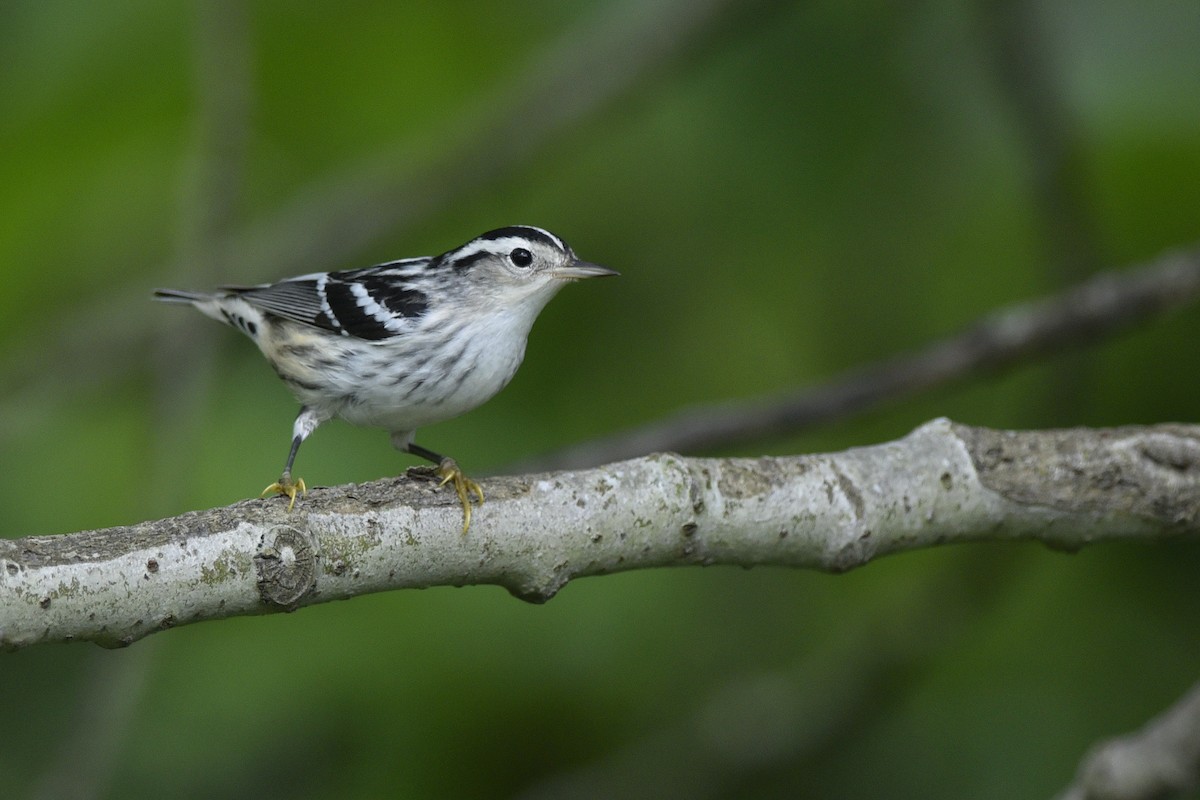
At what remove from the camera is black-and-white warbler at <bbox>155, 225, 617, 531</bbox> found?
13.6 ft

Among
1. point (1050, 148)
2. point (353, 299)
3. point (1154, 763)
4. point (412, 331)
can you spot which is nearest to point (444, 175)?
point (353, 299)

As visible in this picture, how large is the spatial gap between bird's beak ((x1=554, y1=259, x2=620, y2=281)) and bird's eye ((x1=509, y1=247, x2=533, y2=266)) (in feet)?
0.36

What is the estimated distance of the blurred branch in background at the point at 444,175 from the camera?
19.3 ft

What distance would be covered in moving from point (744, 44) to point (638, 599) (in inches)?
122

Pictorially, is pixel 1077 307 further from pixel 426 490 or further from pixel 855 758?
pixel 426 490

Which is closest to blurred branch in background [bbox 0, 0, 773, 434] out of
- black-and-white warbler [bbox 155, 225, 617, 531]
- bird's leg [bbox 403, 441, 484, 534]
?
black-and-white warbler [bbox 155, 225, 617, 531]

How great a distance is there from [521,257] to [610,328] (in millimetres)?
1796

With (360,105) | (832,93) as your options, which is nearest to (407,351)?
(360,105)

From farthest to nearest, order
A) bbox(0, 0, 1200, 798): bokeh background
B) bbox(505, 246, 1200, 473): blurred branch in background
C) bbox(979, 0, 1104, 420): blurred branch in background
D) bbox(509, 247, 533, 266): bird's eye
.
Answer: bbox(979, 0, 1104, 420): blurred branch in background, bbox(0, 0, 1200, 798): bokeh background, bbox(505, 246, 1200, 473): blurred branch in background, bbox(509, 247, 533, 266): bird's eye

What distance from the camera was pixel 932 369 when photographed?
4.95 metres

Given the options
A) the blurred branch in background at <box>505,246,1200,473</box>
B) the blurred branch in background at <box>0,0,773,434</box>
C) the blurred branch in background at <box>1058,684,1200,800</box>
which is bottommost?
the blurred branch in background at <box>1058,684,1200,800</box>

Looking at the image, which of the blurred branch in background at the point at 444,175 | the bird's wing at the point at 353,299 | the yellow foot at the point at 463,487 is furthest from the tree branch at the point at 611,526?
Result: the blurred branch in background at the point at 444,175

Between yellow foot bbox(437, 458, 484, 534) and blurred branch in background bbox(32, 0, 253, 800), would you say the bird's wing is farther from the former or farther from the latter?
yellow foot bbox(437, 458, 484, 534)

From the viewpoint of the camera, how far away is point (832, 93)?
6.43 meters
